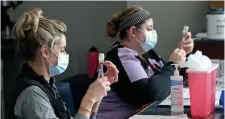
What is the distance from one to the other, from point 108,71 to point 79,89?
2.19ft

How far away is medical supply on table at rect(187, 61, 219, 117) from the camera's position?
1.75 meters

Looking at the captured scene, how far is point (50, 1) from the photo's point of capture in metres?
4.08

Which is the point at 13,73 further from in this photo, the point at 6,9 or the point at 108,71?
the point at 108,71

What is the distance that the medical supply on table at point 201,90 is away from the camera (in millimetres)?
1747

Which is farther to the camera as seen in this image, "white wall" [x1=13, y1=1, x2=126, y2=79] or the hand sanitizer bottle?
"white wall" [x1=13, y1=1, x2=126, y2=79]

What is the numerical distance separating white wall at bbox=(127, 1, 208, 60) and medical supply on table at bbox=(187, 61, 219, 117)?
164 cm

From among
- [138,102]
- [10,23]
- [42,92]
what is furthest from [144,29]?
[10,23]

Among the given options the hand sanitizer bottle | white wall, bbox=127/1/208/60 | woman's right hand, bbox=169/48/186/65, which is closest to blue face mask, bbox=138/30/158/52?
woman's right hand, bbox=169/48/186/65

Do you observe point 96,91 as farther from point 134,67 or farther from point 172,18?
point 172,18

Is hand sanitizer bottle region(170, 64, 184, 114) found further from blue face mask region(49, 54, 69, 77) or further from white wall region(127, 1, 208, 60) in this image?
white wall region(127, 1, 208, 60)

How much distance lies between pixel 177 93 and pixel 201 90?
11 cm

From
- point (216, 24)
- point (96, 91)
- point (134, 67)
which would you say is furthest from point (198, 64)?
point (216, 24)

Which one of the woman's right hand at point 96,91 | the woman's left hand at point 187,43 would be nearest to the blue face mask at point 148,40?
the woman's left hand at point 187,43

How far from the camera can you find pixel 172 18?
347 centimetres
